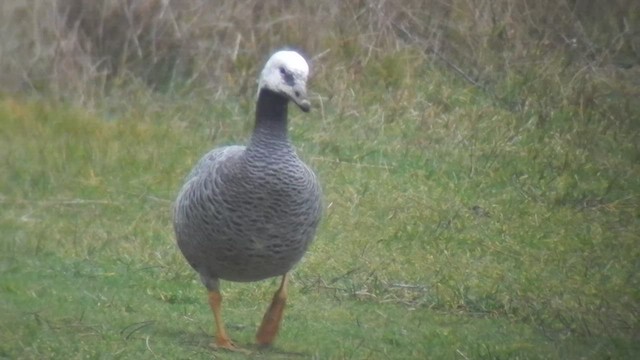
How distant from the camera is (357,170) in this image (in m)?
11.1

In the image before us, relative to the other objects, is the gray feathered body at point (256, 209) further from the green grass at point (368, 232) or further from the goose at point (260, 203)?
the green grass at point (368, 232)

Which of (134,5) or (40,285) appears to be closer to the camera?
(40,285)

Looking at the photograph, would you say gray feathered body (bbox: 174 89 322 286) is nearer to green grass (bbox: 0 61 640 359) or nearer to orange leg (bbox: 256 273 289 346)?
orange leg (bbox: 256 273 289 346)

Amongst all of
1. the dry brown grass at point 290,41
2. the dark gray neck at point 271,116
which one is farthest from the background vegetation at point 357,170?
the dark gray neck at point 271,116

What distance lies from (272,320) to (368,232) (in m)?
2.56

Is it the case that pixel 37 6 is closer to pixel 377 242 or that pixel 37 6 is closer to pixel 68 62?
pixel 68 62

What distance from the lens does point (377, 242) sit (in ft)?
31.4

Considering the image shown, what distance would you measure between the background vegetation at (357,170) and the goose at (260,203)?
1.56 ft

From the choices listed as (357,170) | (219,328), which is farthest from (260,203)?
(357,170)

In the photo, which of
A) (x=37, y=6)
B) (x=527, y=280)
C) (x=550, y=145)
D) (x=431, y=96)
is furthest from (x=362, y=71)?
(x=527, y=280)

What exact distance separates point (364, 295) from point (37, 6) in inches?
194

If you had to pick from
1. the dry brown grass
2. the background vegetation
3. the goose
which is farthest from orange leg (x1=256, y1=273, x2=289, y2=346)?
the dry brown grass

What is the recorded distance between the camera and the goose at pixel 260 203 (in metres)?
6.88

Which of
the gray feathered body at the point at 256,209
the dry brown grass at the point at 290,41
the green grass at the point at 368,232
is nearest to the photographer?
the gray feathered body at the point at 256,209
